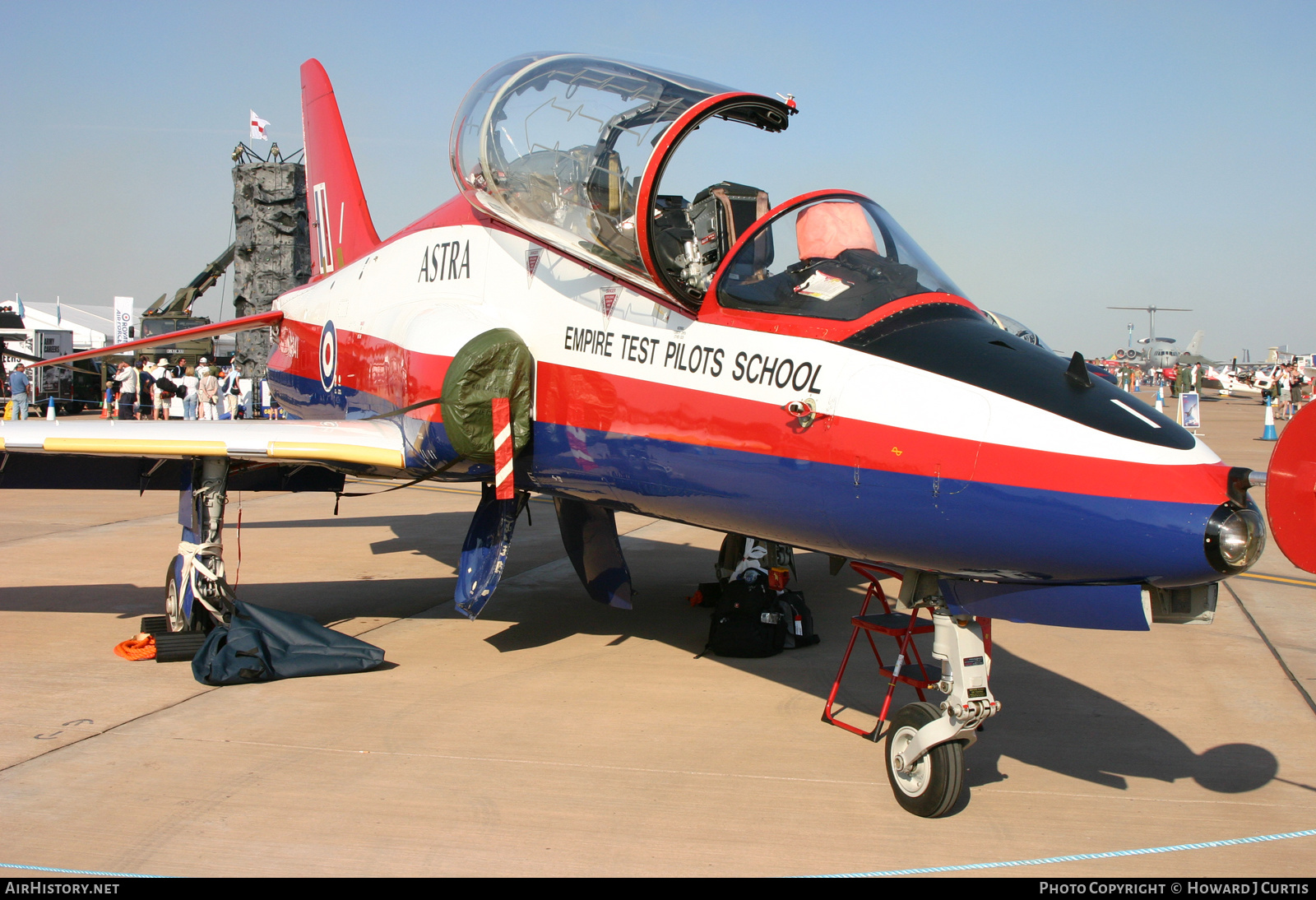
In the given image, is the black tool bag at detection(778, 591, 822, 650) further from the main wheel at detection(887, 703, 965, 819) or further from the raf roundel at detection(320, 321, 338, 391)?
the raf roundel at detection(320, 321, 338, 391)

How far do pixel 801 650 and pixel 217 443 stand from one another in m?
4.39

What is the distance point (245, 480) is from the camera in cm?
749

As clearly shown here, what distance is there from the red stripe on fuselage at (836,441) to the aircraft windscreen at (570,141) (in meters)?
0.74

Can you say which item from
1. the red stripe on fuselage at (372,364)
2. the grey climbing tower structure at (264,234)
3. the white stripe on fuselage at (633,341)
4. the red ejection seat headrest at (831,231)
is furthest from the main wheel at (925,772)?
the grey climbing tower structure at (264,234)

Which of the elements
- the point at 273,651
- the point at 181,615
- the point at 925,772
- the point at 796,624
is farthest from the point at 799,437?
the point at 181,615

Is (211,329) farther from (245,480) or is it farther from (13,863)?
(13,863)

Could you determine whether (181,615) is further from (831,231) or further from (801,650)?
(831,231)

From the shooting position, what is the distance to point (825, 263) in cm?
446

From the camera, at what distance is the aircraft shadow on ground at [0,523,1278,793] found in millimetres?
4754

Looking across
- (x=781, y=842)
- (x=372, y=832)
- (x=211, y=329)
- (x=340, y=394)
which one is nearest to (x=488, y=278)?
(x=340, y=394)

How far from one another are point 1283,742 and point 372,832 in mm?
4677

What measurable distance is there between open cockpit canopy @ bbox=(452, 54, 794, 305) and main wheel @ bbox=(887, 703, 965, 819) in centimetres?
227

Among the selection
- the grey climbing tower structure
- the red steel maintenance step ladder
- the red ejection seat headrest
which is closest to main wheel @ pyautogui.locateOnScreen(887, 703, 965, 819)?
the red steel maintenance step ladder
